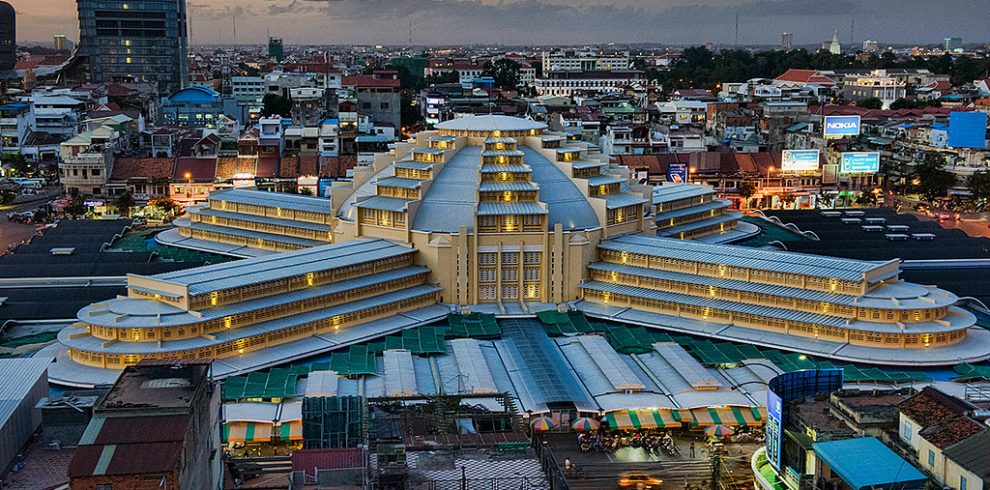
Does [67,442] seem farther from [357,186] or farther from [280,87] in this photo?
[280,87]

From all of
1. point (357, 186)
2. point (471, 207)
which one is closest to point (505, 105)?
point (357, 186)

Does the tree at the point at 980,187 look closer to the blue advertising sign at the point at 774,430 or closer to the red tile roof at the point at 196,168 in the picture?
the red tile roof at the point at 196,168

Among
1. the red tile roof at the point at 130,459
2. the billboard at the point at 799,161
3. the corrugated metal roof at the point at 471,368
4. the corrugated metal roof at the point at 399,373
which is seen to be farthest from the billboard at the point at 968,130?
the red tile roof at the point at 130,459

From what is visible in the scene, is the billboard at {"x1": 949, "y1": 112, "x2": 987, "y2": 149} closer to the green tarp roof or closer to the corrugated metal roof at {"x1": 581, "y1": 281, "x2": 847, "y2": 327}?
the corrugated metal roof at {"x1": 581, "y1": 281, "x2": 847, "y2": 327}

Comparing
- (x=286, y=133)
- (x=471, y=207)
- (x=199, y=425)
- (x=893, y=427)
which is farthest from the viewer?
(x=286, y=133)

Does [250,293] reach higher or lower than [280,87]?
lower

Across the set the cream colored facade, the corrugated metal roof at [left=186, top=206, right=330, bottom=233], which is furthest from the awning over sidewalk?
the corrugated metal roof at [left=186, top=206, right=330, bottom=233]
